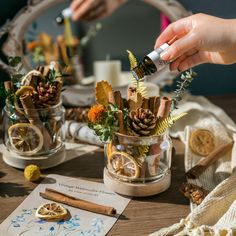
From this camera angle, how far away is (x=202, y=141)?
96 cm

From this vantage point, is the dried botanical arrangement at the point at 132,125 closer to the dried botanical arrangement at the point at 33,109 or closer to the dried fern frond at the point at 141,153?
the dried fern frond at the point at 141,153

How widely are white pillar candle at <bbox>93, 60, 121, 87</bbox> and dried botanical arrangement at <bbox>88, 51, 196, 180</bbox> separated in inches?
15.2

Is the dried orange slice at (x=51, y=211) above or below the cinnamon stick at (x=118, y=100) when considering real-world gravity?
below

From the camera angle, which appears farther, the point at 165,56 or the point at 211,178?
the point at 211,178

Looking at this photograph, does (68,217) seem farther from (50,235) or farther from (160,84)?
(160,84)

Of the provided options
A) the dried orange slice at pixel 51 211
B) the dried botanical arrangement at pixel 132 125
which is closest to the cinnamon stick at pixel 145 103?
the dried botanical arrangement at pixel 132 125

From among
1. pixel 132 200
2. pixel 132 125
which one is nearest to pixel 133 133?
pixel 132 125

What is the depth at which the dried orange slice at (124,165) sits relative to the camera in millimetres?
792

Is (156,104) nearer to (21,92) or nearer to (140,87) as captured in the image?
(140,87)

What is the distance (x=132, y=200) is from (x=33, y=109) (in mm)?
254

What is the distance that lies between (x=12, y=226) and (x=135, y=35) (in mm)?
653

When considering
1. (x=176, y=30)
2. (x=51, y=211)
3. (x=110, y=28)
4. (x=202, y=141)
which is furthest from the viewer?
(x=110, y=28)

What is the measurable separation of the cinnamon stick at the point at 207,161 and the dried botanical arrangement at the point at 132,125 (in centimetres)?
9

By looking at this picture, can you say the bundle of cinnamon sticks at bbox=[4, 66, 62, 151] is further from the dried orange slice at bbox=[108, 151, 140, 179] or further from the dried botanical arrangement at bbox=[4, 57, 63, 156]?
the dried orange slice at bbox=[108, 151, 140, 179]
